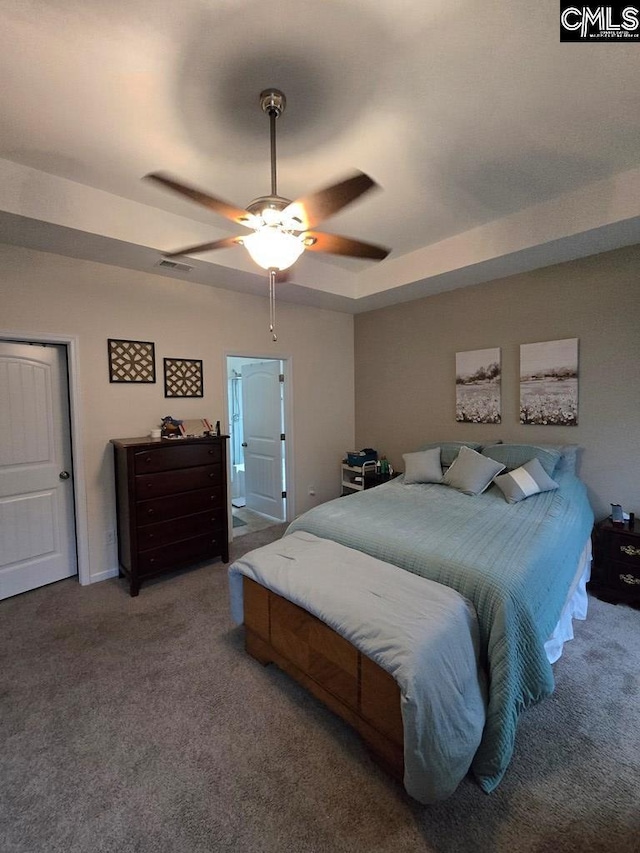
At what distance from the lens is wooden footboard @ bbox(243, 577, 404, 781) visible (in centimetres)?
144

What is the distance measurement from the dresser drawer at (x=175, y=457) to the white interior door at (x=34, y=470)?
744 millimetres

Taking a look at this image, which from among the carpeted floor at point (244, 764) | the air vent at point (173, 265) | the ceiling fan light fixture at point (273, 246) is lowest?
the carpeted floor at point (244, 764)

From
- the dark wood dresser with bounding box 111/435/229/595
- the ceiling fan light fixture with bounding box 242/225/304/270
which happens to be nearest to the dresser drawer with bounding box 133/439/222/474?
the dark wood dresser with bounding box 111/435/229/595

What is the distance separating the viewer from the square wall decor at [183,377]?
3.50 meters

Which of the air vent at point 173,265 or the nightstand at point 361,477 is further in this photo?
the nightstand at point 361,477

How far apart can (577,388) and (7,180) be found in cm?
437

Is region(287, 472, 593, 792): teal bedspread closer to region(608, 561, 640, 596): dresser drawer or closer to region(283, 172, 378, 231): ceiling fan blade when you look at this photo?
region(608, 561, 640, 596): dresser drawer

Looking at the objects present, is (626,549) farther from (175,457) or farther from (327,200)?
(175,457)

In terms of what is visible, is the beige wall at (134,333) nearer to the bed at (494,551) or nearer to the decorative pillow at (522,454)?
the bed at (494,551)

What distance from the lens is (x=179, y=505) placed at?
317 cm

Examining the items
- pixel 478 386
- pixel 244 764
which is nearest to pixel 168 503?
pixel 244 764

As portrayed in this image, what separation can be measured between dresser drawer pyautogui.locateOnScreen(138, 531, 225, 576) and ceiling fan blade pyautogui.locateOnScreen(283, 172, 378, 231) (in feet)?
8.80

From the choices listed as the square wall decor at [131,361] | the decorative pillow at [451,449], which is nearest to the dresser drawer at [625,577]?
the decorative pillow at [451,449]

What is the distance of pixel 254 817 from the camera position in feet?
4.42
